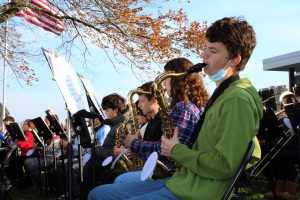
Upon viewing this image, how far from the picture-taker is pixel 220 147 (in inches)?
76.5

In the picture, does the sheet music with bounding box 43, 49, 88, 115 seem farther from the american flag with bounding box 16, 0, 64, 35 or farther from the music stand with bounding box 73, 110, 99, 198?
the american flag with bounding box 16, 0, 64, 35

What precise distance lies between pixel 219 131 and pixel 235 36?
71 cm

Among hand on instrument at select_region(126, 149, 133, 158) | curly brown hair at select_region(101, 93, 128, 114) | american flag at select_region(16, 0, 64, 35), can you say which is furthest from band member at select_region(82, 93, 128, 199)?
american flag at select_region(16, 0, 64, 35)

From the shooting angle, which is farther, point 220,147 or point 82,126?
point 82,126

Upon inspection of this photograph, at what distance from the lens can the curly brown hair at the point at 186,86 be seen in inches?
128

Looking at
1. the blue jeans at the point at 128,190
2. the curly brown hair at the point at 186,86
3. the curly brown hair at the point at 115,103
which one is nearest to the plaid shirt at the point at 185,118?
the curly brown hair at the point at 186,86

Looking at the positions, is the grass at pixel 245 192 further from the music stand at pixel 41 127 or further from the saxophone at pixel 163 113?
the saxophone at pixel 163 113

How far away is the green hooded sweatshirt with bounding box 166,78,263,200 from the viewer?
1.94 metres

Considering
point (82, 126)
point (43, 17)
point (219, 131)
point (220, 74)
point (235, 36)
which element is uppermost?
point (43, 17)

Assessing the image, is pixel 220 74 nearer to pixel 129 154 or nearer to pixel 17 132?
pixel 129 154

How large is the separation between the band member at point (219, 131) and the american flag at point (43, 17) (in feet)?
28.5

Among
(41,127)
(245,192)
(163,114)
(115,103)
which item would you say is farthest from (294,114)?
(41,127)

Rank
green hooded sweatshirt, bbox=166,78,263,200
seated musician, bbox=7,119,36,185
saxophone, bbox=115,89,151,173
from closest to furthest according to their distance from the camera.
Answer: green hooded sweatshirt, bbox=166,78,263,200 → saxophone, bbox=115,89,151,173 → seated musician, bbox=7,119,36,185

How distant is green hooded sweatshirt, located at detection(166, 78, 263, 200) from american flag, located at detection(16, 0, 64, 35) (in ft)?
29.8
